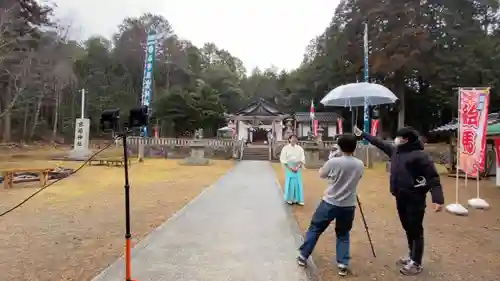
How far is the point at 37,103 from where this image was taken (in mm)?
35656

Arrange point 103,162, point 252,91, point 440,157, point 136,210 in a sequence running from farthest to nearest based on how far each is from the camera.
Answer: point 252,91 < point 440,157 < point 103,162 < point 136,210

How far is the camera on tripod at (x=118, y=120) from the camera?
360 centimetres

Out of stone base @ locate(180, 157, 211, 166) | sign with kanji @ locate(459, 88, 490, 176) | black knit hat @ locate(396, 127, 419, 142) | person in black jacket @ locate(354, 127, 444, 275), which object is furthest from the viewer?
stone base @ locate(180, 157, 211, 166)

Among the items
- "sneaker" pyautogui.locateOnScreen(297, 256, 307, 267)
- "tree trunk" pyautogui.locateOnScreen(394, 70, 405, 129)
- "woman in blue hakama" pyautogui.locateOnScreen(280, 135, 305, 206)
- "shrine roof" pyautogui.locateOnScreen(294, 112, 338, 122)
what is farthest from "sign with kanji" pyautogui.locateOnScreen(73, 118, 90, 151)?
"tree trunk" pyautogui.locateOnScreen(394, 70, 405, 129)

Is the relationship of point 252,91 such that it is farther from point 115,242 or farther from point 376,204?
point 115,242

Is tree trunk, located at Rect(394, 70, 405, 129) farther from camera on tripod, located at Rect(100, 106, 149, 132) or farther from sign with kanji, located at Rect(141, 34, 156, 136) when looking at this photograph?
camera on tripod, located at Rect(100, 106, 149, 132)

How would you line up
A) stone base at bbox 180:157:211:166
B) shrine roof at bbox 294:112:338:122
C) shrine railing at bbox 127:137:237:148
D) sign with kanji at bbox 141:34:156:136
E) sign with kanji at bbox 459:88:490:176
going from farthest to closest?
shrine roof at bbox 294:112:338:122, sign with kanji at bbox 141:34:156:136, shrine railing at bbox 127:137:237:148, stone base at bbox 180:157:211:166, sign with kanji at bbox 459:88:490:176

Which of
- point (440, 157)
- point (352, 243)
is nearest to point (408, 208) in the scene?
point (352, 243)

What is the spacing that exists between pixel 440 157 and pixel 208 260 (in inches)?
942

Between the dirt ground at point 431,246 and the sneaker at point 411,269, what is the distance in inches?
2.6

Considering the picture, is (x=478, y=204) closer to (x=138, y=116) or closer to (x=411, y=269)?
(x=411, y=269)

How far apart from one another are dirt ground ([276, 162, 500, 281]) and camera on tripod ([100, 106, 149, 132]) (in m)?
2.45

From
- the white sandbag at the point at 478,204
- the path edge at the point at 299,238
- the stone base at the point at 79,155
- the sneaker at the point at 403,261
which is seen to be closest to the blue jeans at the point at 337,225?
the path edge at the point at 299,238

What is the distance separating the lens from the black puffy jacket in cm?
370
